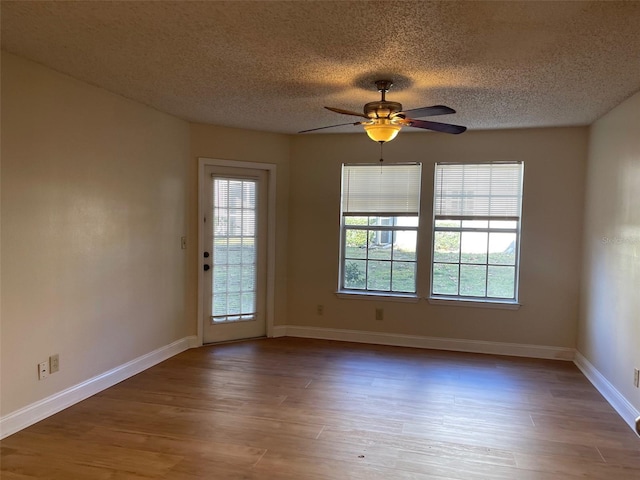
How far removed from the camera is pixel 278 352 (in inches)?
182

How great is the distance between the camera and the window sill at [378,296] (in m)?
4.94

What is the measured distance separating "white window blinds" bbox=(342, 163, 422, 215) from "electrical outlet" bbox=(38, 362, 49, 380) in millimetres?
3230

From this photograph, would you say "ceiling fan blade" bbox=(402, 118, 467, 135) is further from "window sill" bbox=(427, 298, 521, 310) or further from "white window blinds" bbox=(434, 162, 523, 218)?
"window sill" bbox=(427, 298, 521, 310)

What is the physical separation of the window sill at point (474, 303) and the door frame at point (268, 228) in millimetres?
1828

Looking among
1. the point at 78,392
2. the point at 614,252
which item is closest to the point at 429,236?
the point at 614,252

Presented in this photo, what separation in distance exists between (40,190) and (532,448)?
360 centimetres

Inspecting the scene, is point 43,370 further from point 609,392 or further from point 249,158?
point 609,392

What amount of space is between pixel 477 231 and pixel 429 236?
510 mm

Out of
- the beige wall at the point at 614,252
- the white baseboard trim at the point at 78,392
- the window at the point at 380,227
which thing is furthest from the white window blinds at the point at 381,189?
the white baseboard trim at the point at 78,392

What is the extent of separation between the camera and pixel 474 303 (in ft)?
15.5

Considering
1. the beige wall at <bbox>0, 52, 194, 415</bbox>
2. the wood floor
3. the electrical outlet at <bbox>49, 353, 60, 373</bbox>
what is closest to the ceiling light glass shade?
the wood floor

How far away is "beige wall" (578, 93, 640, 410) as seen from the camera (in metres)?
3.20

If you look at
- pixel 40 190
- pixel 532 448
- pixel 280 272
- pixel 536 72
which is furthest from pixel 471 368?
pixel 40 190


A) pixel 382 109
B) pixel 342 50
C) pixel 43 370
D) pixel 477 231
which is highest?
pixel 342 50
